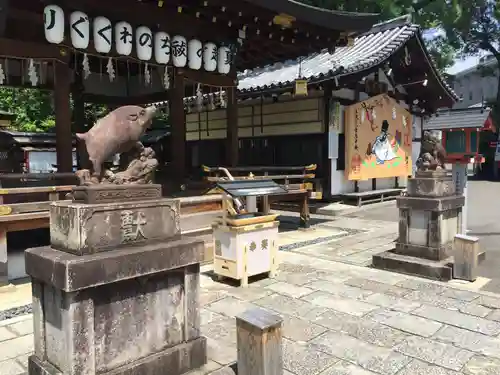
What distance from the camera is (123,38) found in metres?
8.19

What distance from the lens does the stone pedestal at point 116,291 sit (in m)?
3.21

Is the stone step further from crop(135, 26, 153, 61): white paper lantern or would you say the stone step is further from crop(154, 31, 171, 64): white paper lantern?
crop(135, 26, 153, 61): white paper lantern

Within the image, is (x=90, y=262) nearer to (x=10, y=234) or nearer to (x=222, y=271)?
(x=222, y=271)

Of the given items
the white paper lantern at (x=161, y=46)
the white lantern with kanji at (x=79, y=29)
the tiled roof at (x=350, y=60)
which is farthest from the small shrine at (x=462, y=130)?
the white lantern with kanji at (x=79, y=29)

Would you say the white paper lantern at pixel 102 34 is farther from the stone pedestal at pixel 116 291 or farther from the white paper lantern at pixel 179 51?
the stone pedestal at pixel 116 291

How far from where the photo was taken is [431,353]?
13.8 ft

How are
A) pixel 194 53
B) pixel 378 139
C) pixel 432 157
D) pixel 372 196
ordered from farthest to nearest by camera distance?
pixel 378 139
pixel 372 196
pixel 194 53
pixel 432 157

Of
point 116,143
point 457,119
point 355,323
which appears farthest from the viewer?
point 457,119

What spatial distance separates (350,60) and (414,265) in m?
10.4

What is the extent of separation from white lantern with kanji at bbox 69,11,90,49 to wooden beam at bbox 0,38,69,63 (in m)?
0.39

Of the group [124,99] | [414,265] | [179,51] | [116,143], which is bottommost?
[414,265]

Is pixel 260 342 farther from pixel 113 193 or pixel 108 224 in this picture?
pixel 113 193

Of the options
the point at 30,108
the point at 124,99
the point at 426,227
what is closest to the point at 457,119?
Answer: the point at 124,99

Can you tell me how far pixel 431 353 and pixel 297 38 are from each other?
848 cm
